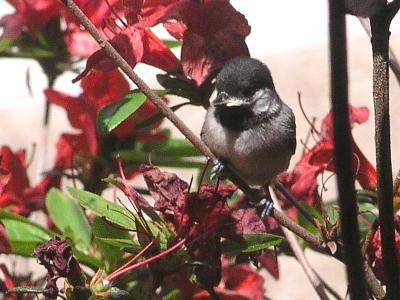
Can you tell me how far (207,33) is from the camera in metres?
1.01

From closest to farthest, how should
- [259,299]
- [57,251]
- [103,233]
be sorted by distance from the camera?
[57,251], [103,233], [259,299]

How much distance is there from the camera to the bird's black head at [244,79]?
119 cm

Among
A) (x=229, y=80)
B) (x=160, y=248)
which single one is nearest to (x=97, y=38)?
(x=160, y=248)

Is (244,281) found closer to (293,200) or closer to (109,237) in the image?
(293,200)

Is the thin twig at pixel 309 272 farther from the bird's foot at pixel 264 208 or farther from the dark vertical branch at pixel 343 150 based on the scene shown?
the dark vertical branch at pixel 343 150

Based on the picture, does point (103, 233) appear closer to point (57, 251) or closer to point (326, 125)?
point (57, 251)

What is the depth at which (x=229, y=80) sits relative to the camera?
124 cm

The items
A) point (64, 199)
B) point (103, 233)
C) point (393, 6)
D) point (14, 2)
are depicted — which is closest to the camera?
point (393, 6)

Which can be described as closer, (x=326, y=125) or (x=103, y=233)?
(x=103, y=233)

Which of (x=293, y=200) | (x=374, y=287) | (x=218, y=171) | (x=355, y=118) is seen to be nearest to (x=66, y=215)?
(x=218, y=171)

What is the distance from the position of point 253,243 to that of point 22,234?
→ 32cm

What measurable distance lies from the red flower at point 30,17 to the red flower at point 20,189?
7.0 inches

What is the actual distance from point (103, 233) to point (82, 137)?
378 mm

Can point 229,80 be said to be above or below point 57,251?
below
